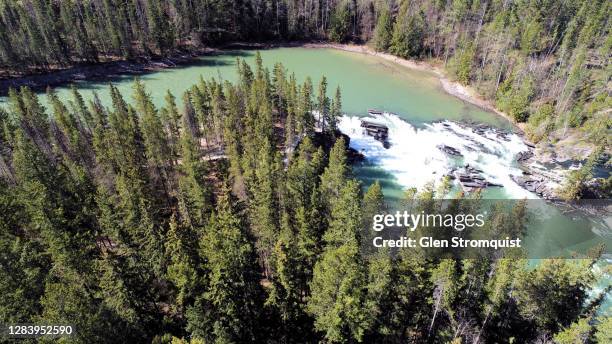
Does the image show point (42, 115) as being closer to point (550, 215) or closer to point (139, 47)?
point (139, 47)

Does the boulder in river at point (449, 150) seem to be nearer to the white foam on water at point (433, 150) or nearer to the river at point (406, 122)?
the white foam on water at point (433, 150)

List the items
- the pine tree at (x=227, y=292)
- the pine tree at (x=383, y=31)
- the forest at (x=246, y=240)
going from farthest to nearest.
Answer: the pine tree at (x=383, y=31), the forest at (x=246, y=240), the pine tree at (x=227, y=292)

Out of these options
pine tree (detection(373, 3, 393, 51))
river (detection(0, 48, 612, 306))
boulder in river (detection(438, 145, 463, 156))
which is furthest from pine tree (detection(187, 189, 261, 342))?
pine tree (detection(373, 3, 393, 51))

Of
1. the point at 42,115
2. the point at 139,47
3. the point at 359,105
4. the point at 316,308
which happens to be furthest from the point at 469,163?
the point at 139,47

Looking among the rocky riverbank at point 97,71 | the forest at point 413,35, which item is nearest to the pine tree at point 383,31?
the forest at point 413,35

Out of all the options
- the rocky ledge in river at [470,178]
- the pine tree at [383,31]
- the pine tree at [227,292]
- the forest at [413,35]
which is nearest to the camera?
the pine tree at [227,292]

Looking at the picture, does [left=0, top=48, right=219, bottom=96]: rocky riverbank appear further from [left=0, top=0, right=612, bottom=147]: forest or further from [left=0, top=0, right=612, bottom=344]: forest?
[left=0, top=0, right=612, bottom=344]: forest
